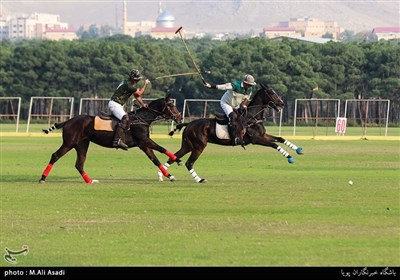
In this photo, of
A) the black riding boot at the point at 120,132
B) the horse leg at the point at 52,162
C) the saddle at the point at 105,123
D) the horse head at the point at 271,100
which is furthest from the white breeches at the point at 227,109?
the horse leg at the point at 52,162

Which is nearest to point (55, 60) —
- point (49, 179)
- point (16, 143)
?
point (16, 143)

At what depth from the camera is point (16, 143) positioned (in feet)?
193

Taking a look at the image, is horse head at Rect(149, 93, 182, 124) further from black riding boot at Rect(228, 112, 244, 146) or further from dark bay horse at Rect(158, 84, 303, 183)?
black riding boot at Rect(228, 112, 244, 146)

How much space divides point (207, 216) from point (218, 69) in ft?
303

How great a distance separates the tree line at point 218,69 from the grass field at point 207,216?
7003 cm

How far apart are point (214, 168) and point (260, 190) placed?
9.58 m

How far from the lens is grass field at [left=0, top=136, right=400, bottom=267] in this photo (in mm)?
18312

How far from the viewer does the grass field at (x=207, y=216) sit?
60.1 feet

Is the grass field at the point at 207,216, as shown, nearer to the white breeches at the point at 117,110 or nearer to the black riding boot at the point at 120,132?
the black riding boot at the point at 120,132

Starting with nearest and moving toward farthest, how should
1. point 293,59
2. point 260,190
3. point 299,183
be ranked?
point 260,190 → point 299,183 → point 293,59

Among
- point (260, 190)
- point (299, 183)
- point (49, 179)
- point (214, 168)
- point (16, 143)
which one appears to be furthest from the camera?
→ point (16, 143)

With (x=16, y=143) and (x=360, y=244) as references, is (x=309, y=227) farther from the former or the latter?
(x=16, y=143)

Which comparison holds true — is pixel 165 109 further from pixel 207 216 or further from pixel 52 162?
A: pixel 207 216

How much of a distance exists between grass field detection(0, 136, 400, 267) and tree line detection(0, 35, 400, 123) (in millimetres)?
70035
